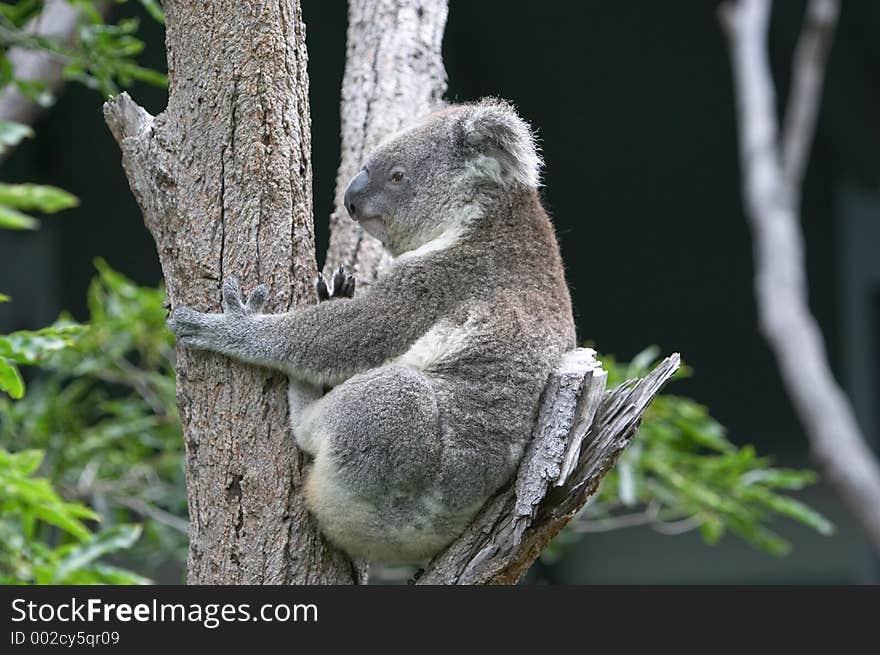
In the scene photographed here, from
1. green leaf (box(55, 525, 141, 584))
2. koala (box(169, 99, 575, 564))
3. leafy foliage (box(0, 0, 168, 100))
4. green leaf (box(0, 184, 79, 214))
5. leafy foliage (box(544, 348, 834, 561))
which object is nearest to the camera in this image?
koala (box(169, 99, 575, 564))

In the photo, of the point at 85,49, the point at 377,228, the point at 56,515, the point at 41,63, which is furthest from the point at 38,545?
the point at 41,63

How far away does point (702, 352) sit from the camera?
638cm

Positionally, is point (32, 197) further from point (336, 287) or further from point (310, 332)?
point (310, 332)

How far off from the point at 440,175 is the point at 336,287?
0.40m

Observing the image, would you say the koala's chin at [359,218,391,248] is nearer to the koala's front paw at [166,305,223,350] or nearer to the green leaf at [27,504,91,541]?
the koala's front paw at [166,305,223,350]

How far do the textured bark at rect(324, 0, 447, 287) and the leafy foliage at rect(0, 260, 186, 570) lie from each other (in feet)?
3.67

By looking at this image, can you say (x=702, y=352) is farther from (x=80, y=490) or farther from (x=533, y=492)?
(x=533, y=492)

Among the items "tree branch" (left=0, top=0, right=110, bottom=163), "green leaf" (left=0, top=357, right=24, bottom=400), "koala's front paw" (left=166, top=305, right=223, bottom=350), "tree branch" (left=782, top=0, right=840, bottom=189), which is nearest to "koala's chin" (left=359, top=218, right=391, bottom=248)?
"koala's front paw" (left=166, top=305, right=223, bottom=350)

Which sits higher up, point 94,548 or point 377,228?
point 377,228

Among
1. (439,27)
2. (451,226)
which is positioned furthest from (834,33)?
(451,226)

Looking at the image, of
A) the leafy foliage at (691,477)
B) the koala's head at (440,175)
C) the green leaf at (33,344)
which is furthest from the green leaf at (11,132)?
Answer: the leafy foliage at (691,477)

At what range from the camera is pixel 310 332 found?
83.6 inches

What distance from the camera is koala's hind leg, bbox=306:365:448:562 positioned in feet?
6.72

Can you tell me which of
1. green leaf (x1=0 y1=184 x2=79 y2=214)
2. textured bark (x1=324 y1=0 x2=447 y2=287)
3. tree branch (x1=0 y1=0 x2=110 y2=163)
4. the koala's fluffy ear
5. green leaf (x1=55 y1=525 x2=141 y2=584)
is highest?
tree branch (x1=0 y1=0 x2=110 y2=163)
